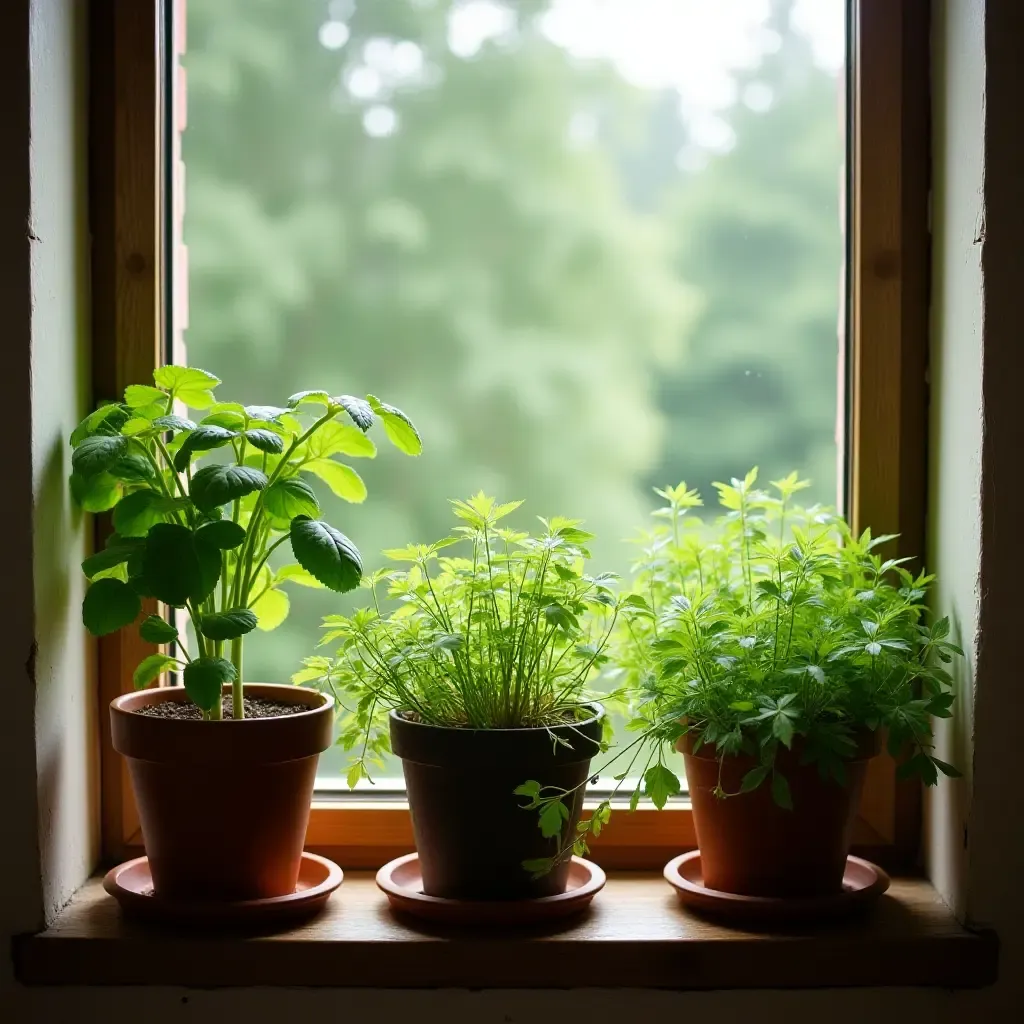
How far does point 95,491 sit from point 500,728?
556 mm

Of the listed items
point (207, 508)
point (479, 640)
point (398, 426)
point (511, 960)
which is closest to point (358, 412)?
point (398, 426)

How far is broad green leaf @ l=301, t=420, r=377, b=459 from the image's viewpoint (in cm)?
130

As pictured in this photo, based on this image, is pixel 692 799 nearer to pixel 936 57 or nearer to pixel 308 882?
pixel 308 882

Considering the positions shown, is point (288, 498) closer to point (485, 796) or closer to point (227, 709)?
point (227, 709)

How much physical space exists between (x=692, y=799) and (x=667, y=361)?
0.62 m

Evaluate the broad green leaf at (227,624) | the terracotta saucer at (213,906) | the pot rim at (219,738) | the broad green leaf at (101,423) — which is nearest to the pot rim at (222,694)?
the pot rim at (219,738)

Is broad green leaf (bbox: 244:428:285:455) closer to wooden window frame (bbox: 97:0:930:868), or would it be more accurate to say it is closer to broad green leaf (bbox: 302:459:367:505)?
broad green leaf (bbox: 302:459:367:505)

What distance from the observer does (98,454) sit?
46.6 inches

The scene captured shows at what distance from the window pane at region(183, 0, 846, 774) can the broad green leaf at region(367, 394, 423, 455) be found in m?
0.26

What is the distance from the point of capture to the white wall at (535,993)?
1.21 metres

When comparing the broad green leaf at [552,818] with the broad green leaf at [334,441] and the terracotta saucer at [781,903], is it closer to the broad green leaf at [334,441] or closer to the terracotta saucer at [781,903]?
the terracotta saucer at [781,903]

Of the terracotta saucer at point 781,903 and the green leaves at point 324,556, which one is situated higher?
the green leaves at point 324,556

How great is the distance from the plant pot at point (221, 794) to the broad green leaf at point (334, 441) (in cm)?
32

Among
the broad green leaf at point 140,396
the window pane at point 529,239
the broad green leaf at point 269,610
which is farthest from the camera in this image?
the window pane at point 529,239
